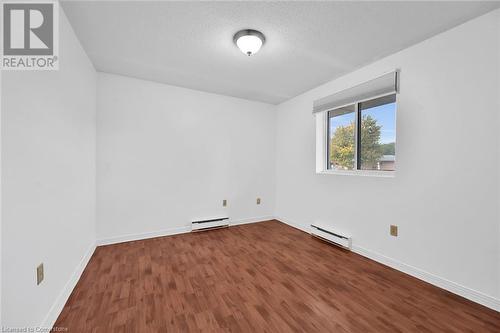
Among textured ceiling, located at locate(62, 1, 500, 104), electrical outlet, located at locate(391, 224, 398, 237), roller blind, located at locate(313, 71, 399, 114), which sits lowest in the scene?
electrical outlet, located at locate(391, 224, 398, 237)

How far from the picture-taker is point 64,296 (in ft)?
5.34

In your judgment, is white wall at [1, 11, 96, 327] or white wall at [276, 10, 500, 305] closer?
white wall at [1, 11, 96, 327]

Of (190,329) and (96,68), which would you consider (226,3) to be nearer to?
(96,68)

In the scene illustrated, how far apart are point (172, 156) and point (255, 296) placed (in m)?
2.33

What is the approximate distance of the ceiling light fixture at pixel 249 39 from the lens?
6.12 ft

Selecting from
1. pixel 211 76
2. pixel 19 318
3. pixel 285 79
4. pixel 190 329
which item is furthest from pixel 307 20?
pixel 19 318

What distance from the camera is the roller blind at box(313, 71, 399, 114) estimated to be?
223 centimetres

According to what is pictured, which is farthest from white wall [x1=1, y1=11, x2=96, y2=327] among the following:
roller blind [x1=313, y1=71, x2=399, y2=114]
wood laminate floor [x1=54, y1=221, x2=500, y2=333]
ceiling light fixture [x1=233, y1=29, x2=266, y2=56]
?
roller blind [x1=313, y1=71, x2=399, y2=114]

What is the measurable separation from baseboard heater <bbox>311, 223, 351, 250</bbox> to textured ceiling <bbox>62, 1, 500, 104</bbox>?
222 centimetres

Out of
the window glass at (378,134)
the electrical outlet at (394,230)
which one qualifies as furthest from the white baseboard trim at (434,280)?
the window glass at (378,134)

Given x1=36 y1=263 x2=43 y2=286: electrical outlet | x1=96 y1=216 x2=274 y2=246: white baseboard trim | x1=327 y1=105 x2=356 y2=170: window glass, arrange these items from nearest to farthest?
x1=36 y1=263 x2=43 y2=286: electrical outlet < x1=96 y1=216 x2=274 y2=246: white baseboard trim < x1=327 y1=105 x2=356 y2=170: window glass

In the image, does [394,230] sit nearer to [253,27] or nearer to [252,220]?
[252,220]

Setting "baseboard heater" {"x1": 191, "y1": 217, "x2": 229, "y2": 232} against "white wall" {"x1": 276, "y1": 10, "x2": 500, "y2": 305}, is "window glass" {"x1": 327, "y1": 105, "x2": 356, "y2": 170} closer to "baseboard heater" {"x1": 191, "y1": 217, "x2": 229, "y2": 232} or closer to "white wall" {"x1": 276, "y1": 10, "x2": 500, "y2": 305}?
"white wall" {"x1": 276, "y1": 10, "x2": 500, "y2": 305}

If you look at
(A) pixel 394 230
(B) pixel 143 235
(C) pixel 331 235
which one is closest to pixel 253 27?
(A) pixel 394 230
